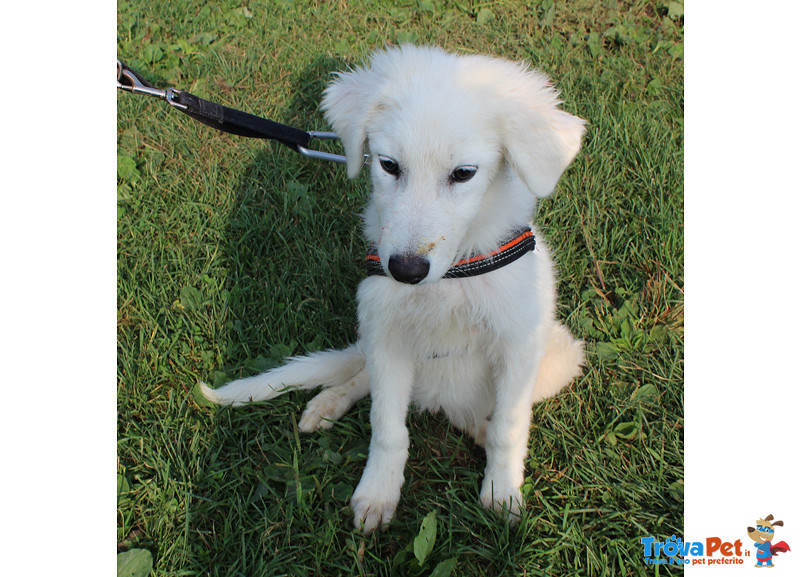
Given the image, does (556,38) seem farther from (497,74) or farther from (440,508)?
(440,508)

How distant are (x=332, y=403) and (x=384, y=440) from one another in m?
0.43

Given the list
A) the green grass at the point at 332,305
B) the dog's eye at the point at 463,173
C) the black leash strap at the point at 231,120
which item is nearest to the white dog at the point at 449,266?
the dog's eye at the point at 463,173

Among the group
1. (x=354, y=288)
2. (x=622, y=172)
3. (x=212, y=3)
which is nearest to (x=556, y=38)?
(x=622, y=172)

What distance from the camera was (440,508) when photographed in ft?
7.19

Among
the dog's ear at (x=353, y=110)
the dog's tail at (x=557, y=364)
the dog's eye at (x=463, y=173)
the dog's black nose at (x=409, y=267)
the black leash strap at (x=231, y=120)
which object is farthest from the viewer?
the dog's tail at (x=557, y=364)

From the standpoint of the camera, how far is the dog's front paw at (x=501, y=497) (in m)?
2.08

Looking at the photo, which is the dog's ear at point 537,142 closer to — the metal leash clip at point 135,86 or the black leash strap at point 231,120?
the black leash strap at point 231,120

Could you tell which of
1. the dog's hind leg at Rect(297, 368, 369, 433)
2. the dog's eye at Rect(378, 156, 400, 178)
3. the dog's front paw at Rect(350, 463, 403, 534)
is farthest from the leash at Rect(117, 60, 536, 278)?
the dog's front paw at Rect(350, 463, 403, 534)

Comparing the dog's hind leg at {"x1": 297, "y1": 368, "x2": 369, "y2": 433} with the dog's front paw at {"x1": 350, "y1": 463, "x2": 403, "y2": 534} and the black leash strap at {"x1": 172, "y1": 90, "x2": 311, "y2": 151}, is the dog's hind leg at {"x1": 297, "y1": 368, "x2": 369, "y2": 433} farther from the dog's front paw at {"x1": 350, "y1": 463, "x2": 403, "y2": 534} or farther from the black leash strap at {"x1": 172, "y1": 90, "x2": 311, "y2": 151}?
the black leash strap at {"x1": 172, "y1": 90, "x2": 311, "y2": 151}

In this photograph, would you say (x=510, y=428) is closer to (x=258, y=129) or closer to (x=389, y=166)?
(x=389, y=166)

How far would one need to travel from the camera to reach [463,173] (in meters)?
1.75

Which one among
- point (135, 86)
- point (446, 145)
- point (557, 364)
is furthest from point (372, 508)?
point (135, 86)

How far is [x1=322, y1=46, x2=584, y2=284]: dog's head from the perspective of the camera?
1.67 m
